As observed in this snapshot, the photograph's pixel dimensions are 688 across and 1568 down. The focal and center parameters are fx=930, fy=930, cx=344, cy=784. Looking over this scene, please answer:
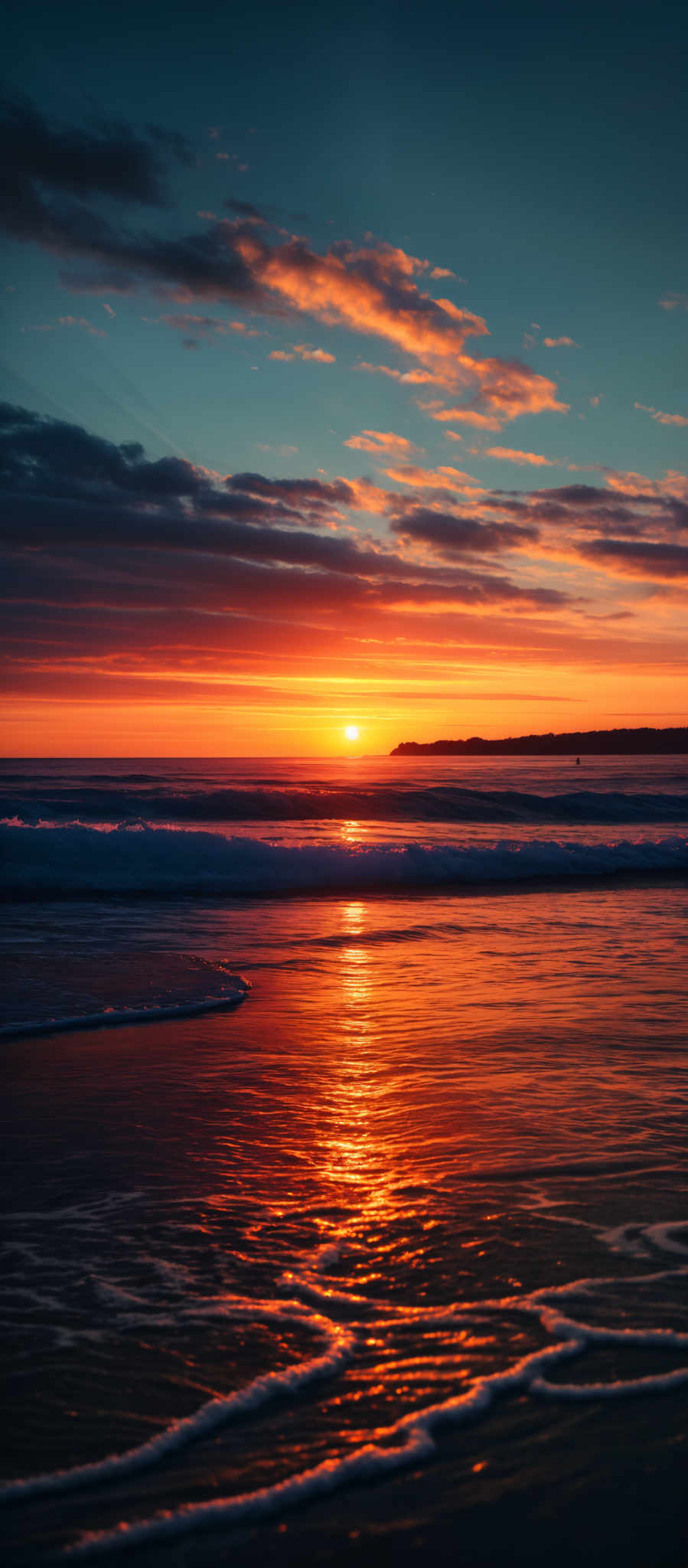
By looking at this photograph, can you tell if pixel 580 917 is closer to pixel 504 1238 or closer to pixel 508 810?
pixel 504 1238

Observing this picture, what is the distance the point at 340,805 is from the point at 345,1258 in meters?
22.0

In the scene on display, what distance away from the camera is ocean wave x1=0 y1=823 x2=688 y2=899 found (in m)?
13.8

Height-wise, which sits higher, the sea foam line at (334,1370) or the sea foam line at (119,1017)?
the sea foam line at (334,1370)

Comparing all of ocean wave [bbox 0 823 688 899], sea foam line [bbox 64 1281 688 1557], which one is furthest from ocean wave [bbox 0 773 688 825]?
sea foam line [bbox 64 1281 688 1557]

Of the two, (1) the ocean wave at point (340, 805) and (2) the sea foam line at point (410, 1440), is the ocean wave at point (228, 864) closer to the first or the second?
(1) the ocean wave at point (340, 805)

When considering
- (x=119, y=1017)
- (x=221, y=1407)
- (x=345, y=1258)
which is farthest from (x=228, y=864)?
(x=221, y=1407)

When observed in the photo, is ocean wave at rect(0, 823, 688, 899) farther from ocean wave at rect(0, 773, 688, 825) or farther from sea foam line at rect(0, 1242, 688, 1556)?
sea foam line at rect(0, 1242, 688, 1556)

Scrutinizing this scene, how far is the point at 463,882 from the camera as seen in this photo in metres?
14.9

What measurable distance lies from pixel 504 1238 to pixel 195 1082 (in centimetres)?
218

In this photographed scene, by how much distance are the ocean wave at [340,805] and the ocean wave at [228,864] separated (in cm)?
654

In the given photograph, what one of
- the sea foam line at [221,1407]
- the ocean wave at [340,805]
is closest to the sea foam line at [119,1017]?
the sea foam line at [221,1407]

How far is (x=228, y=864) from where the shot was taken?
14.6 meters

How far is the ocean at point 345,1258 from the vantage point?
1970 millimetres

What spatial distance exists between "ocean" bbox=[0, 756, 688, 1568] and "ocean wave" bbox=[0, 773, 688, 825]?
49.2 ft
